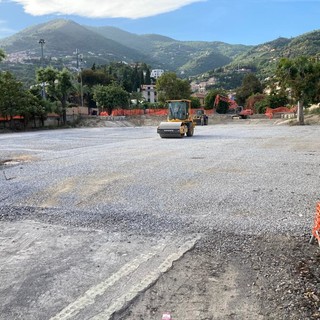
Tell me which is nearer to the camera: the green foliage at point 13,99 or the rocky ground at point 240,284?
the rocky ground at point 240,284

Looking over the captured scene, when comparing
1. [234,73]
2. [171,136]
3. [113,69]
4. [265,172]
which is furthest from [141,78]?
[265,172]

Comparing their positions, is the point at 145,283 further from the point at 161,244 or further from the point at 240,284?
the point at 161,244

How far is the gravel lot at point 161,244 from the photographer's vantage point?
13.6 ft

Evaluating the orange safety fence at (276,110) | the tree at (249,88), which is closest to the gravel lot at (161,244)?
the orange safety fence at (276,110)

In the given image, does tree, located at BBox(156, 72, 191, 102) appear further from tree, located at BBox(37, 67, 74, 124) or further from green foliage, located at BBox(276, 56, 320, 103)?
green foliage, located at BBox(276, 56, 320, 103)

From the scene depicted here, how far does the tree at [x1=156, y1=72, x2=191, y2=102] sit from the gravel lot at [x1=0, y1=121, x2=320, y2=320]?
54.7 m

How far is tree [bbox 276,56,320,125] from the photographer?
124ft

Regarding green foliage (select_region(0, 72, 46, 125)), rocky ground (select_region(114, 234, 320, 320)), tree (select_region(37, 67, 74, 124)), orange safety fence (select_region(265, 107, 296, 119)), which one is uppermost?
tree (select_region(37, 67, 74, 124))

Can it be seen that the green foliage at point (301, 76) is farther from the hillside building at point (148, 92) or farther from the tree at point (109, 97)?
the hillside building at point (148, 92)

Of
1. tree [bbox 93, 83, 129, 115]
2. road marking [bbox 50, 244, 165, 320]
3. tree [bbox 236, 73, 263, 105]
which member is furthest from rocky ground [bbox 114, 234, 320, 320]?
tree [bbox 236, 73, 263, 105]

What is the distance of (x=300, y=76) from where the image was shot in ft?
125

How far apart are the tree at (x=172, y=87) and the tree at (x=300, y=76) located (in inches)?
1094

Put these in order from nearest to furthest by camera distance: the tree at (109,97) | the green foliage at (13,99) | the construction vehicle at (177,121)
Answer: the construction vehicle at (177,121) < the green foliage at (13,99) < the tree at (109,97)

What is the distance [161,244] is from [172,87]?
60694 millimetres
